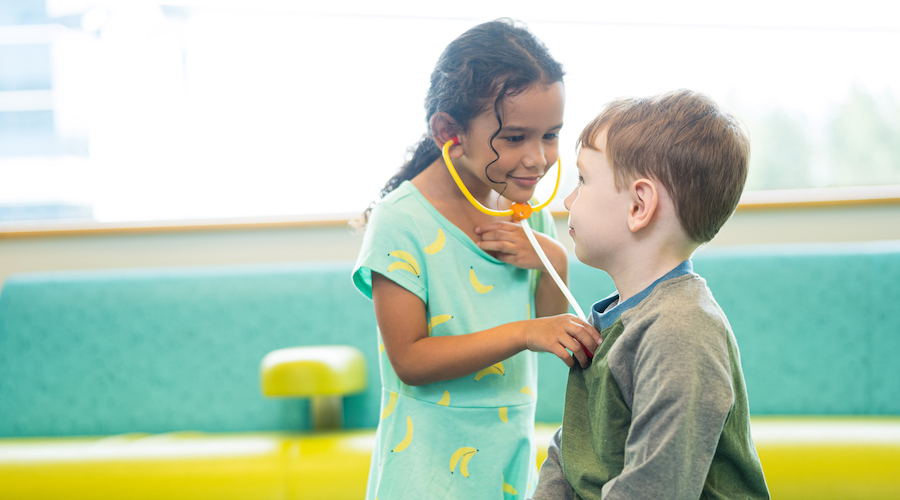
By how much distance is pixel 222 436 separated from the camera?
63.4 inches

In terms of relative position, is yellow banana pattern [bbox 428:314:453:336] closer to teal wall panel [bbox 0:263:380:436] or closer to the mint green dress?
the mint green dress

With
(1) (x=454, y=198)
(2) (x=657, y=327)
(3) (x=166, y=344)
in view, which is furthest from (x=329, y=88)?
(2) (x=657, y=327)

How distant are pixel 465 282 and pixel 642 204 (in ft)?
0.93

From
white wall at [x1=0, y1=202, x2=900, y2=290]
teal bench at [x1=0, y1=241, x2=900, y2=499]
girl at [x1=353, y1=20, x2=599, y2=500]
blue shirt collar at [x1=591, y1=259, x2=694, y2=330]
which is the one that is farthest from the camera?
white wall at [x1=0, y1=202, x2=900, y2=290]

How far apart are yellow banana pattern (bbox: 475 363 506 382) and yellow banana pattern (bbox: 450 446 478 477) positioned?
0.30 feet

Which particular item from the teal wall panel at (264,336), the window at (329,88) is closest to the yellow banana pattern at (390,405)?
the teal wall panel at (264,336)

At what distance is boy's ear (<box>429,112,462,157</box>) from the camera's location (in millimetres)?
839

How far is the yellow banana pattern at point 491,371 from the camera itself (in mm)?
833

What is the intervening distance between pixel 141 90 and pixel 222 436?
3.75ft

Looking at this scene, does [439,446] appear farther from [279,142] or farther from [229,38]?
[229,38]

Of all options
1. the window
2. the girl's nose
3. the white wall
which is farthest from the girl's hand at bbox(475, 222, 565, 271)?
the window

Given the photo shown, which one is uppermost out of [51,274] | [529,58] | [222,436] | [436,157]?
[529,58]

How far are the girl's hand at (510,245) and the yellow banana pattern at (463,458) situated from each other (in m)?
0.25

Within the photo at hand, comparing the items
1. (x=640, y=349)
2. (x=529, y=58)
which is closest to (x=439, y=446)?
(x=640, y=349)
